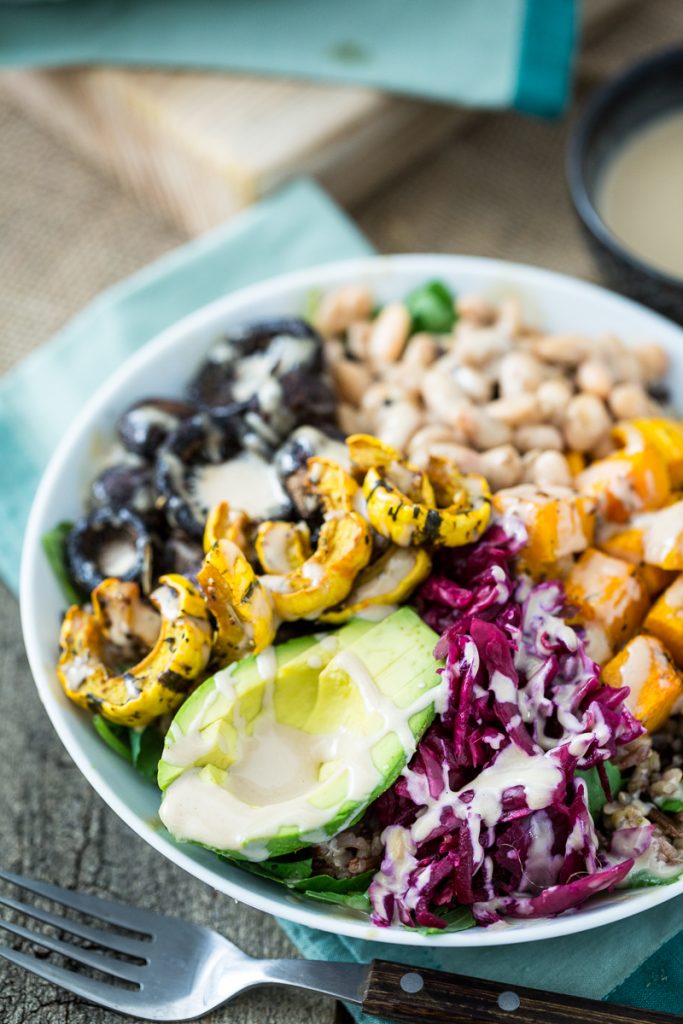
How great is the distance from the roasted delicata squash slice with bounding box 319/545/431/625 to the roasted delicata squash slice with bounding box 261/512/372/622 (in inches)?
0.9

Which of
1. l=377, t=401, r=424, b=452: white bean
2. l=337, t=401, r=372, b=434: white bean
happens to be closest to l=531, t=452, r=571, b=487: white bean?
l=377, t=401, r=424, b=452: white bean

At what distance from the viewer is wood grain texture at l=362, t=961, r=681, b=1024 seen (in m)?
1.45

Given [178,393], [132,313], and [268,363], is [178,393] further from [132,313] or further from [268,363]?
[132,313]

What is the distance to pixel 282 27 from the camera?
2.80 meters

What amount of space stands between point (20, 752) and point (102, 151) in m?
1.81

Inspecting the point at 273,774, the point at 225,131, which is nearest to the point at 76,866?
the point at 273,774

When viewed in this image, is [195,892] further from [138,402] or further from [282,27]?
[282,27]

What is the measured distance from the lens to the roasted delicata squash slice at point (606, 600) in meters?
1.70

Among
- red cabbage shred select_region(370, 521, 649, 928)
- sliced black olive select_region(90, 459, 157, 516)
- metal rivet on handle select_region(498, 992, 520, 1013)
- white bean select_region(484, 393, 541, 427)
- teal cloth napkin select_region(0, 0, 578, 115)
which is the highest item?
teal cloth napkin select_region(0, 0, 578, 115)

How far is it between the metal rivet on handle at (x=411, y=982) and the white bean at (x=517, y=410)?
3.29 feet

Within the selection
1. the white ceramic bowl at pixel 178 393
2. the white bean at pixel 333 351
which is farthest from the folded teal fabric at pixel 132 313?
the white bean at pixel 333 351

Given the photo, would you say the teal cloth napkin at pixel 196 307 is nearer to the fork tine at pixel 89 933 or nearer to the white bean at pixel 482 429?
the fork tine at pixel 89 933

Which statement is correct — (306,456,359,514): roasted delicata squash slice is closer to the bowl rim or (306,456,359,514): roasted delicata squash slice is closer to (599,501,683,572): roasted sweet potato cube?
(599,501,683,572): roasted sweet potato cube

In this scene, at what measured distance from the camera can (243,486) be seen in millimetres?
1912
